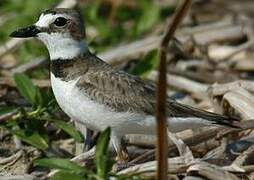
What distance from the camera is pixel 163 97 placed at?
4215 mm

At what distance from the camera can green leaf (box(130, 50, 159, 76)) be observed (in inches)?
266

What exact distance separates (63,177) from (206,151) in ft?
4.70

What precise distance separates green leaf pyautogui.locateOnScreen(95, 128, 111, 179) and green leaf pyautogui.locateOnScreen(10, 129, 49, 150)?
3.53 ft

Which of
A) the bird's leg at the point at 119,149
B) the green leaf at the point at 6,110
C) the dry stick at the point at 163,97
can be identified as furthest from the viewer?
the green leaf at the point at 6,110

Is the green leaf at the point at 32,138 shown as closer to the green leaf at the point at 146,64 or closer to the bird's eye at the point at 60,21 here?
the bird's eye at the point at 60,21

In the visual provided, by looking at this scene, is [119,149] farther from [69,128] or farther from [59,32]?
[59,32]

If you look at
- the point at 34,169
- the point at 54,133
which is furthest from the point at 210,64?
the point at 34,169

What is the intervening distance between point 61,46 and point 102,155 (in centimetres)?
113

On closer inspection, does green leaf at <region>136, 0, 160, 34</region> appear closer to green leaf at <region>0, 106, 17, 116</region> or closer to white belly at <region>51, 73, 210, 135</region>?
green leaf at <region>0, 106, 17, 116</region>

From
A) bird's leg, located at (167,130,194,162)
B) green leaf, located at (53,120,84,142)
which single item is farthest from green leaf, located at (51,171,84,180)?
green leaf, located at (53,120,84,142)

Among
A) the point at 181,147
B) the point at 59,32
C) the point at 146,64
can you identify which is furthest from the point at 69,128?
the point at 146,64

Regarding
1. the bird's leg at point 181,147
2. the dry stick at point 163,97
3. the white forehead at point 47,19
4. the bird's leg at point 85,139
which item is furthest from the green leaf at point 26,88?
the dry stick at point 163,97

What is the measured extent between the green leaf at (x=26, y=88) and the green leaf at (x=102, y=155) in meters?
1.24

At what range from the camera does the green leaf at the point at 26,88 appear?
591 centimetres
